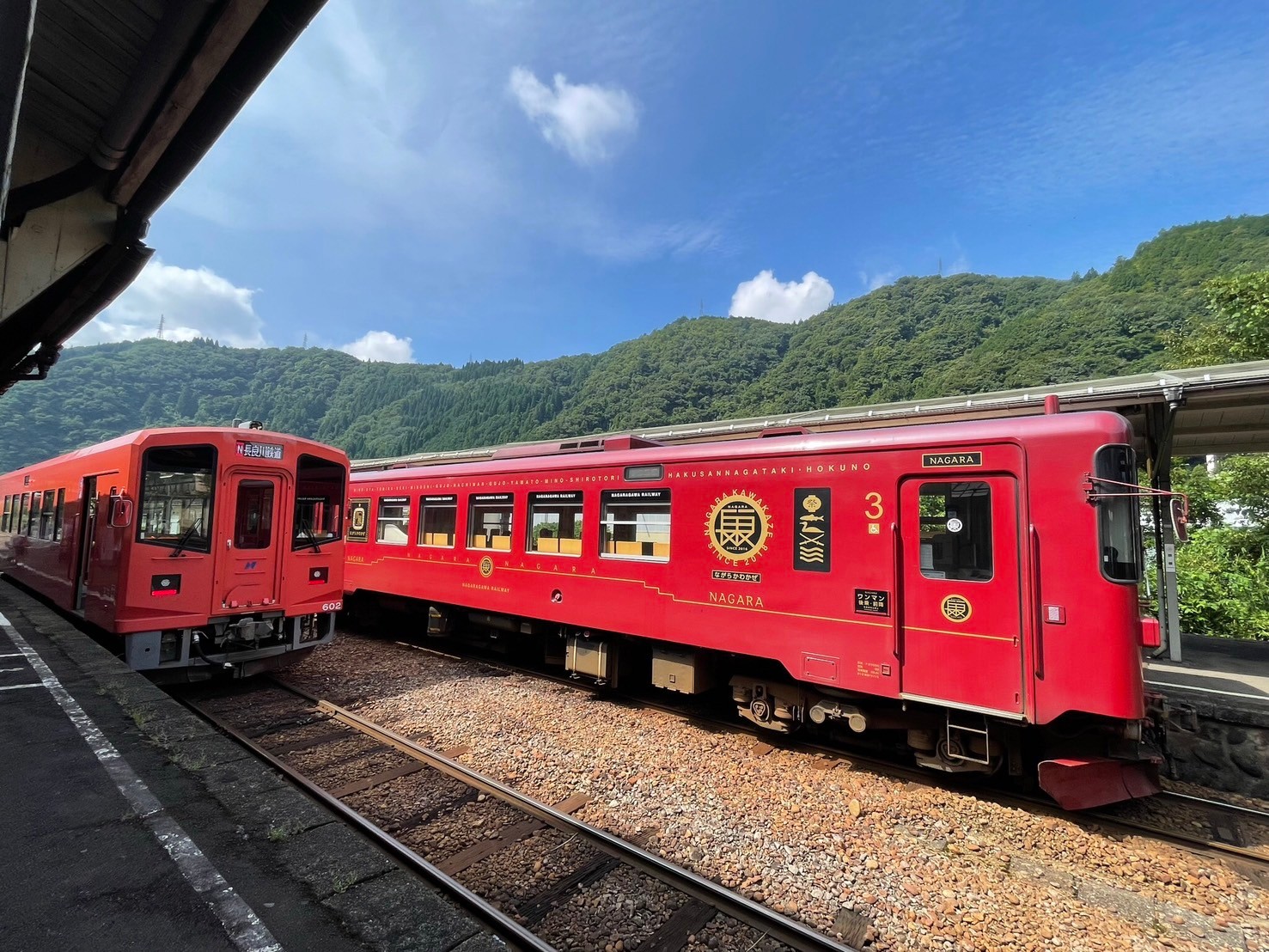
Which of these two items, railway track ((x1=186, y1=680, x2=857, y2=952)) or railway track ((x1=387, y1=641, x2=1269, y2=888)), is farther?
railway track ((x1=387, y1=641, x2=1269, y2=888))

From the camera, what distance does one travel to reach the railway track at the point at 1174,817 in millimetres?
4230

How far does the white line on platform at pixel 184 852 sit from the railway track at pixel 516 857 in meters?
1.13

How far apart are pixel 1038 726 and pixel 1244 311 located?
38.6 ft

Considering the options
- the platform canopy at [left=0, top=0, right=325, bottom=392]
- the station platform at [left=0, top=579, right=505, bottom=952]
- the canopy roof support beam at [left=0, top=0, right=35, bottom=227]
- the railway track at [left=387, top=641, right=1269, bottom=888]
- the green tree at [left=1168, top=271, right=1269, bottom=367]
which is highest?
the green tree at [left=1168, top=271, right=1269, bottom=367]

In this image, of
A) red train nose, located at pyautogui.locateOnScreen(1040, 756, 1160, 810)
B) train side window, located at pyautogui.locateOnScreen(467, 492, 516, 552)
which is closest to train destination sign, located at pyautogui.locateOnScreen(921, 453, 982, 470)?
red train nose, located at pyautogui.locateOnScreen(1040, 756, 1160, 810)

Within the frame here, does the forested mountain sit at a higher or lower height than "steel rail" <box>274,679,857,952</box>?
higher

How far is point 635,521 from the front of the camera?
6992 mm

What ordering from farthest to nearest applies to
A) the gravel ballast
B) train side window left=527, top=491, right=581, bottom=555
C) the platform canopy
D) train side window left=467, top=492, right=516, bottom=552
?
train side window left=467, top=492, right=516, bottom=552, train side window left=527, top=491, right=581, bottom=555, the platform canopy, the gravel ballast

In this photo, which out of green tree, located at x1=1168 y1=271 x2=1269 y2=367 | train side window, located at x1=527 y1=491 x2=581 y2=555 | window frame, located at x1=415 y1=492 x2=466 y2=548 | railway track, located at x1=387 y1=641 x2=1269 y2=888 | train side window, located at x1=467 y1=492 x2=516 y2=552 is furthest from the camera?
green tree, located at x1=1168 y1=271 x2=1269 y2=367

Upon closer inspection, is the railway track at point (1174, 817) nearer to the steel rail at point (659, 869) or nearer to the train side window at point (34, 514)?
the steel rail at point (659, 869)

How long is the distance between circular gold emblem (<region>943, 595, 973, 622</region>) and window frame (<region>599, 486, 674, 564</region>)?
2769mm

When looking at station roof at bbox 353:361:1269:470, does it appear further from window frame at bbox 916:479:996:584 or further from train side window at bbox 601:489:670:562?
train side window at bbox 601:489:670:562

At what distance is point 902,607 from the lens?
16.4 ft

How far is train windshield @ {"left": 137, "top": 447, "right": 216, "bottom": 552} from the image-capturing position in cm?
648
